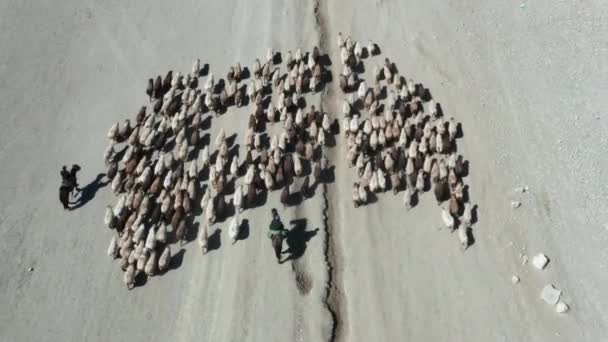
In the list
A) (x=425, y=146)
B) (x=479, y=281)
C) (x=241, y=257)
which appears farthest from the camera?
(x=425, y=146)

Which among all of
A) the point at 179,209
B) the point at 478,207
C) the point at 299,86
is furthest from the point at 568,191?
the point at 179,209

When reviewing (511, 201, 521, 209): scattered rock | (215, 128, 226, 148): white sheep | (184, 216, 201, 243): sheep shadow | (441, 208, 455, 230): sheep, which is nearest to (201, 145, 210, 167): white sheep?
(215, 128, 226, 148): white sheep

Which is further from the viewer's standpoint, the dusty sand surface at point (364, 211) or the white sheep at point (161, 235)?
the white sheep at point (161, 235)

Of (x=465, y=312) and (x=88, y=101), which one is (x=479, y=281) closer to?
(x=465, y=312)

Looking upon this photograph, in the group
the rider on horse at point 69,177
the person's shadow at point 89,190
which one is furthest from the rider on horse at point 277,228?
the rider on horse at point 69,177

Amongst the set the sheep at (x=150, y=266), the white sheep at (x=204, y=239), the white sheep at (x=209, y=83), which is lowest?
the sheep at (x=150, y=266)

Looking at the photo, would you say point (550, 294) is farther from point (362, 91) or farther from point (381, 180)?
point (362, 91)

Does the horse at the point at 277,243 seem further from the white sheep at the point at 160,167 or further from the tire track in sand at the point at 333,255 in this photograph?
the white sheep at the point at 160,167

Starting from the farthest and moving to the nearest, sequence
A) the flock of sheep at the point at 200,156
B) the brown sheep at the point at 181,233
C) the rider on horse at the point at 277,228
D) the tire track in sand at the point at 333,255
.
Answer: the flock of sheep at the point at 200,156 → the brown sheep at the point at 181,233 → the rider on horse at the point at 277,228 → the tire track in sand at the point at 333,255
